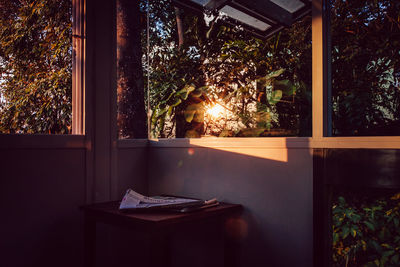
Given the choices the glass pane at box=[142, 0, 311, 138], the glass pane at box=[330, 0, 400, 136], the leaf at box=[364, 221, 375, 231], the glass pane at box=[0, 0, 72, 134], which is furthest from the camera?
the glass pane at box=[142, 0, 311, 138]

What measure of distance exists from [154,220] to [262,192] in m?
0.73

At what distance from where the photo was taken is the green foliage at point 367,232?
4.94 ft

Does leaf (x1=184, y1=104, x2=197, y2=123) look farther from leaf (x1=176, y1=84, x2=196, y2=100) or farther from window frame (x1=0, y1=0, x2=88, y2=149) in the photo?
window frame (x1=0, y1=0, x2=88, y2=149)

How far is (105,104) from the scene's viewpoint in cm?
208

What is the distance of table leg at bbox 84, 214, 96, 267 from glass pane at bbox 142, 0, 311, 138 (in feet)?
3.07

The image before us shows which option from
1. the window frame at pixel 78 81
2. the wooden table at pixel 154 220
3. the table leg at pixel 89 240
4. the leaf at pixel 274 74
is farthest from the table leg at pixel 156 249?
the leaf at pixel 274 74

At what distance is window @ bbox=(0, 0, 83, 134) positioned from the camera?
189 cm

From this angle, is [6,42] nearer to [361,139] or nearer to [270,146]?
[270,146]

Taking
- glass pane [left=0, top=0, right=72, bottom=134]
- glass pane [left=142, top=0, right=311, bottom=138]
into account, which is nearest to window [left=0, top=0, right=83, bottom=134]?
glass pane [left=0, top=0, right=72, bottom=134]

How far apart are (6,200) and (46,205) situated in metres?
0.21

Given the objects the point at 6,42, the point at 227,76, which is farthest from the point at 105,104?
the point at 227,76

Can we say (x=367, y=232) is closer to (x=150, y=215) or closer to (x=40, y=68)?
(x=150, y=215)

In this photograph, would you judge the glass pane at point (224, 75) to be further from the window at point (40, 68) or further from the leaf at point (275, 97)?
the window at point (40, 68)

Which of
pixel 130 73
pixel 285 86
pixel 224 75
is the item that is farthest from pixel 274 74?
pixel 130 73
